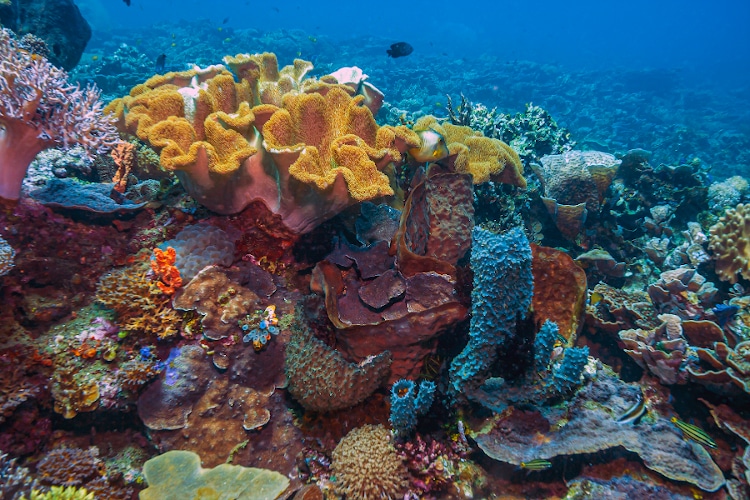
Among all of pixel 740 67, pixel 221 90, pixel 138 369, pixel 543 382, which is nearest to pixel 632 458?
pixel 543 382

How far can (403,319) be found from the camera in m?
2.84

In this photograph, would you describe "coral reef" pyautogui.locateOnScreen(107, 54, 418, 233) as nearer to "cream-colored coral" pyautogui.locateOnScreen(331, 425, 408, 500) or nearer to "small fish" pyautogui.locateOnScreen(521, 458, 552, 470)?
"cream-colored coral" pyautogui.locateOnScreen(331, 425, 408, 500)

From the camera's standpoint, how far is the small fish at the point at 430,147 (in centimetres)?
373

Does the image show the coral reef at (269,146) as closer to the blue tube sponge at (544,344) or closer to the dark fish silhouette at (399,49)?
the blue tube sponge at (544,344)

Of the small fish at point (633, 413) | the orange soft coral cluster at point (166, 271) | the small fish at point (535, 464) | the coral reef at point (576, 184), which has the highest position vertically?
the coral reef at point (576, 184)

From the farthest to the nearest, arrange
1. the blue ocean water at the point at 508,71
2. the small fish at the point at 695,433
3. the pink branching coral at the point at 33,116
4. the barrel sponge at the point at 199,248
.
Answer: the blue ocean water at the point at 508,71 → the barrel sponge at the point at 199,248 → the pink branching coral at the point at 33,116 → the small fish at the point at 695,433

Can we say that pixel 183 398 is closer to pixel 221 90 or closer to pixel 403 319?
pixel 403 319

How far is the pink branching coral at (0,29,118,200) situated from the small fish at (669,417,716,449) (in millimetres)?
5736

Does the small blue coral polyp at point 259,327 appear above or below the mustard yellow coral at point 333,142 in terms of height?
below

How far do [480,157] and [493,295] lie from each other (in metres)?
2.47

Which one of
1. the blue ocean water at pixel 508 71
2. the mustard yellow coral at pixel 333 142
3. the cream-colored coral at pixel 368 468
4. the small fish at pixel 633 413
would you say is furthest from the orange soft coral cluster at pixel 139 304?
the blue ocean water at pixel 508 71

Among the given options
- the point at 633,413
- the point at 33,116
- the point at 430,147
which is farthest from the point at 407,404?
the point at 33,116

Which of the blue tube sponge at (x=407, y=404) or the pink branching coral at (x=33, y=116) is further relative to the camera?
the pink branching coral at (x=33, y=116)

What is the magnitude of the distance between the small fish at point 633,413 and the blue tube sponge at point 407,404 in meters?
1.56
